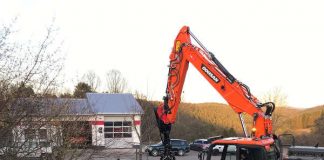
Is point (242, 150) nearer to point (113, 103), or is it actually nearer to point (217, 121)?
point (113, 103)

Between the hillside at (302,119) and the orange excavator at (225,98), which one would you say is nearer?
the orange excavator at (225,98)

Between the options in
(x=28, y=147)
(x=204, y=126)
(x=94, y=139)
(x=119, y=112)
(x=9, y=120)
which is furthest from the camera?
(x=204, y=126)

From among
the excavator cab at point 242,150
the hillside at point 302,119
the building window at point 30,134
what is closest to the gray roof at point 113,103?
the hillside at point 302,119

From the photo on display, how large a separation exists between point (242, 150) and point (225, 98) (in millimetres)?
2740

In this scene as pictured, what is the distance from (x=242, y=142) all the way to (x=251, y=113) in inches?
78.6

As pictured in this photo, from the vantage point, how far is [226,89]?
14.1 metres

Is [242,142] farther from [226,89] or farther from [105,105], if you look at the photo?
[105,105]

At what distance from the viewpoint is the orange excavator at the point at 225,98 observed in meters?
11.7

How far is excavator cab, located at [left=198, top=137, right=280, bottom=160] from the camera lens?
11.4m

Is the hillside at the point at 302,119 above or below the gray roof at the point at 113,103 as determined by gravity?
below

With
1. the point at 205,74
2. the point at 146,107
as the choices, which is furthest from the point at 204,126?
the point at 205,74

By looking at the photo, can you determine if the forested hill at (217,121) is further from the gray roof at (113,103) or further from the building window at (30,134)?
the building window at (30,134)

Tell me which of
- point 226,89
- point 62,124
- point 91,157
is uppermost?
point 226,89

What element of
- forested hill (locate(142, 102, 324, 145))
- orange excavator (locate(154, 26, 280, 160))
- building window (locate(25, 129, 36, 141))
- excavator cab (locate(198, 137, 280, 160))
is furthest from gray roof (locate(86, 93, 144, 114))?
building window (locate(25, 129, 36, 141))
